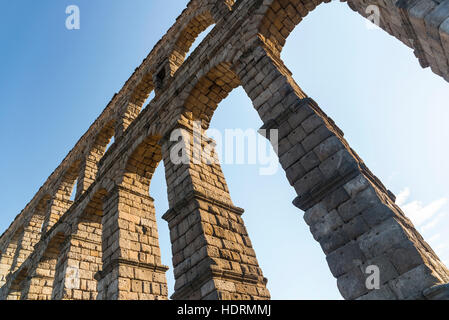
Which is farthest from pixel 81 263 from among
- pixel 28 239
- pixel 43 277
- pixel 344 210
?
pixel 344 210

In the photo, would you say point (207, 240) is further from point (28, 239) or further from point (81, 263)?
point (28, 239)

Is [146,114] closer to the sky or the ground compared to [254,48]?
closer to the sky

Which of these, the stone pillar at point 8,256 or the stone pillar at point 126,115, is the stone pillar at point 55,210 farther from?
the stone pillar at point 126,115

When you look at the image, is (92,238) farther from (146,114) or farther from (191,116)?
(191,116)

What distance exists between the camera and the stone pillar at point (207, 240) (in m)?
4.97

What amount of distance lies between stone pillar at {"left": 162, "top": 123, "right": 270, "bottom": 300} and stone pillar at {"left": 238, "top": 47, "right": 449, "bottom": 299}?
1.84 metres

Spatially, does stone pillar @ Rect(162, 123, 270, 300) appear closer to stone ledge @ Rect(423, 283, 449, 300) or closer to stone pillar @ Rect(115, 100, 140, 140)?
stone ledge @ Rect(423, 283, 449, 300)

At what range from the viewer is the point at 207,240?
5328 millimetres

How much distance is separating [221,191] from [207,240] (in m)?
1.81

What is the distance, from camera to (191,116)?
26.3 ft

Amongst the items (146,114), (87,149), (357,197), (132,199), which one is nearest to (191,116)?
(146,114)

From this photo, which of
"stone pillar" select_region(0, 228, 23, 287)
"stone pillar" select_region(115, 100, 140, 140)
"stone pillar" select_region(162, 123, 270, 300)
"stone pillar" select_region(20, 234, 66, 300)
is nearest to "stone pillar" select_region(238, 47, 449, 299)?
"stone pillar" select_region(162, 123, 270, 300)
